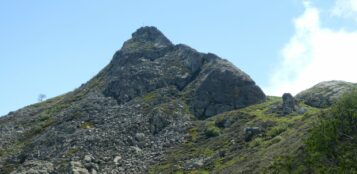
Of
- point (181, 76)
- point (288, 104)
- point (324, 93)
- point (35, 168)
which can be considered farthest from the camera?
point (181, 76)

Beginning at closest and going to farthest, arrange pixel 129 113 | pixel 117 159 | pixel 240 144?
1. pixel 240 144
2. pixel 117 159
3. pixel 129 113

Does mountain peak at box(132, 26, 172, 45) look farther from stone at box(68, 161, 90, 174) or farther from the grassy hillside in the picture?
stone at box(68, 161, 90, 174)

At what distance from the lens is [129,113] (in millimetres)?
103938

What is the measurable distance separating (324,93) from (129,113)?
1638 inches

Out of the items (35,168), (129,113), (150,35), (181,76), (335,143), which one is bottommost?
(335,143)

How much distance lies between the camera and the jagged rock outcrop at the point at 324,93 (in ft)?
305

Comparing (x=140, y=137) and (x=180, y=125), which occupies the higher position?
(x=180, y=125)

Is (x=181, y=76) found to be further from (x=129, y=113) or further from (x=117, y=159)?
(x=117, y=159)

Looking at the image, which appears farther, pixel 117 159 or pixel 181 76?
pixel 181 76

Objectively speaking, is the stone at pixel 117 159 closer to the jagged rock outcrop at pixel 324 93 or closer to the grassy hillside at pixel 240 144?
the grassy hillside at pixel 240 144

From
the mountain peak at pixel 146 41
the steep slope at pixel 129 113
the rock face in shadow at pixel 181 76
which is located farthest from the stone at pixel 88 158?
the mountain peak at pixel 146 41

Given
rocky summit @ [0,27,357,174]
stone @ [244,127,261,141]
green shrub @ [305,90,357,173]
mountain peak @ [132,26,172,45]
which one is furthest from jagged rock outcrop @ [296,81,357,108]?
mountain peak @ [132,26,172,45]

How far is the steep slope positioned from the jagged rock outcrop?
11061 millimetres

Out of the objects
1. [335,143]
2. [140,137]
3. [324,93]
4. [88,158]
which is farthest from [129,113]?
[335,143]
